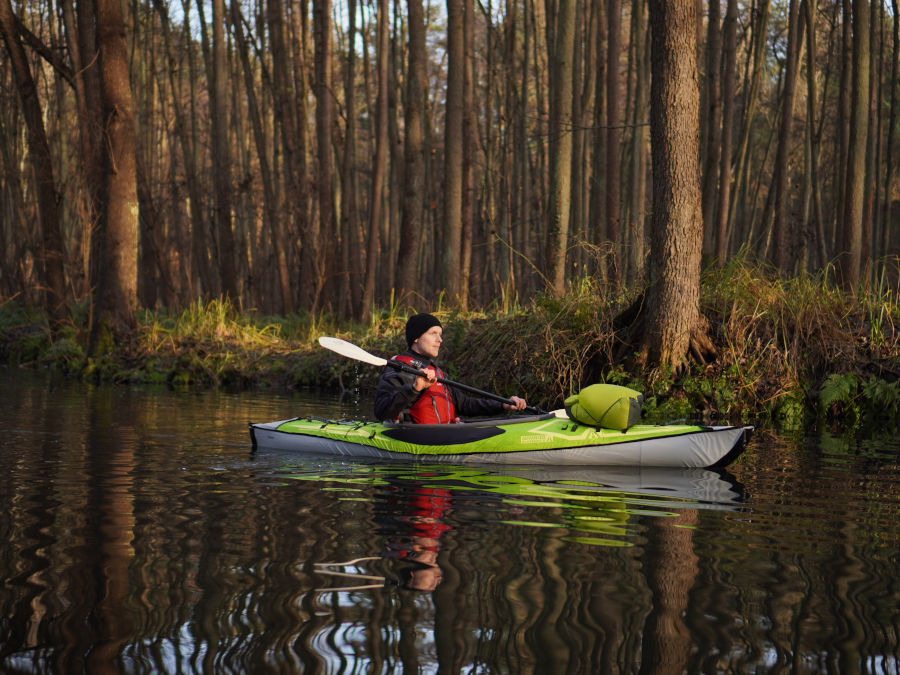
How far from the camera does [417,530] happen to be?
417cm

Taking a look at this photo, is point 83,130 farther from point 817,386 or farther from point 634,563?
point 634,563

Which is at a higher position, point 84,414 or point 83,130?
point 83,130

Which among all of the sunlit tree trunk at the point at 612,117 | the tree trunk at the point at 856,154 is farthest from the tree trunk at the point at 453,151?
the tree trunk at the point at 856,154

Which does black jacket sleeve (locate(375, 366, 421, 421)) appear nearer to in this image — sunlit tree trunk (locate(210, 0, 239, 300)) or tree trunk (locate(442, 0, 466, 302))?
tree trunk (locate(442, 0, 466, 302))

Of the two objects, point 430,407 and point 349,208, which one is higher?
point 349,208

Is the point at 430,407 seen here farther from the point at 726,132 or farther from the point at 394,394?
the point at 726,132

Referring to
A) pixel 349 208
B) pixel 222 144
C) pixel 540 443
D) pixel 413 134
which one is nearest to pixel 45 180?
pixel 222 144

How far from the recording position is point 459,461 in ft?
21.5

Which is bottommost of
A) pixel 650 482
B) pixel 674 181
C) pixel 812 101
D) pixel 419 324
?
pixel 650 482

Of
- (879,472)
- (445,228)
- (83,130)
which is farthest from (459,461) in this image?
(83,130)

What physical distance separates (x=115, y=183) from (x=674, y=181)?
28.2 ft

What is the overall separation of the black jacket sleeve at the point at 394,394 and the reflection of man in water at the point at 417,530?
3.88 feet

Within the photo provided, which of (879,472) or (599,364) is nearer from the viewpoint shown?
(879,472)

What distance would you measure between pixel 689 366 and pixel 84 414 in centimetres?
565
